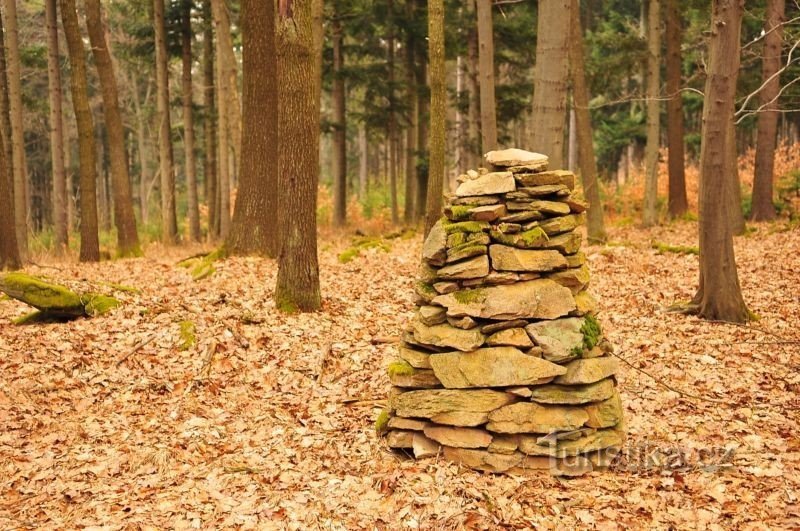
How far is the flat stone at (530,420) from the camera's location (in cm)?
557

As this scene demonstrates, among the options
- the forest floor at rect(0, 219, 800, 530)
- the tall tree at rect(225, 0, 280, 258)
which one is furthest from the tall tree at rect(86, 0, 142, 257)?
the forest floor at rect(0, 219, 800, 530)

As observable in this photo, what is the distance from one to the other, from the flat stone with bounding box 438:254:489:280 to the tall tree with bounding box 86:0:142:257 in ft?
38.7

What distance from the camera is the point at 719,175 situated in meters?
9.13

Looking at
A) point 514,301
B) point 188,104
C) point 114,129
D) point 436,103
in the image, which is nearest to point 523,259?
point 514,301

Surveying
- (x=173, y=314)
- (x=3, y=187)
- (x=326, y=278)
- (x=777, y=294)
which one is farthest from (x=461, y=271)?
(x=3, y=187)

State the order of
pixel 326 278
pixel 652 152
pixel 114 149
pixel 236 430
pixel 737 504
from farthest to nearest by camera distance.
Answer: pixel 652 152
pixel 114 149
pixel 326 278
pixel 236 430
pixel 737 504

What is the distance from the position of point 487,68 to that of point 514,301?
877 centimetres

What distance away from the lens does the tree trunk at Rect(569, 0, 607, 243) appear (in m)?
15.5

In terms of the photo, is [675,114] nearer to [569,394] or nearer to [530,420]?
[569,394]

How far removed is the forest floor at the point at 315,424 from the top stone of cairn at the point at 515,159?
9.27ft

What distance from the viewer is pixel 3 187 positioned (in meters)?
12.9

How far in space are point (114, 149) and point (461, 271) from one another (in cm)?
1231

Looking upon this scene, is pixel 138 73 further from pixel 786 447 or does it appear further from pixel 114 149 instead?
pixel 786 447

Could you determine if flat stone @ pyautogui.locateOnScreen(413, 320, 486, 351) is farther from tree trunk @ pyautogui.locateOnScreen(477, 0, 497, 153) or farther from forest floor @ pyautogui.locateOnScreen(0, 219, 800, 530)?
tree trunk @ pyautogui.locateOnScreen(477, 0, 497, 153)
